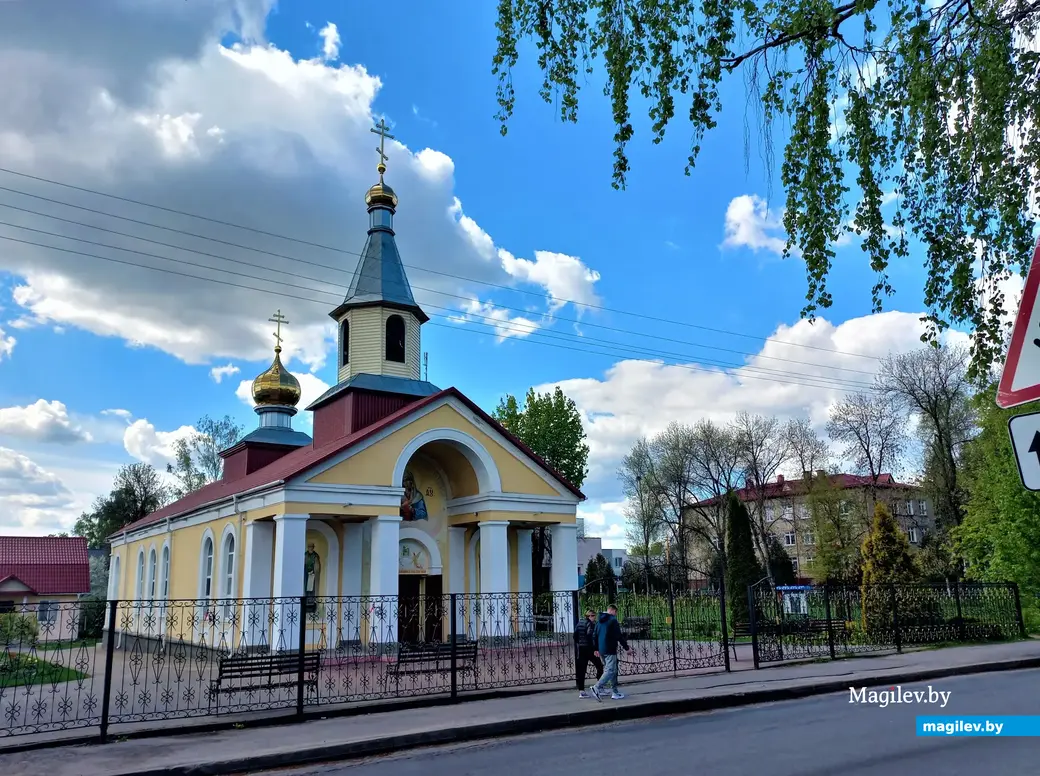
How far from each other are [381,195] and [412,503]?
33.4 feet

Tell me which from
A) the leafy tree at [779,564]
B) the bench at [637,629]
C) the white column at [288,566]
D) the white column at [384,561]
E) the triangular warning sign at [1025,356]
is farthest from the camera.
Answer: the leafy tree at [779,564]

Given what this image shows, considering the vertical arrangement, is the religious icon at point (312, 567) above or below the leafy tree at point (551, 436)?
below

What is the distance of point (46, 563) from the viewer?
132 ft

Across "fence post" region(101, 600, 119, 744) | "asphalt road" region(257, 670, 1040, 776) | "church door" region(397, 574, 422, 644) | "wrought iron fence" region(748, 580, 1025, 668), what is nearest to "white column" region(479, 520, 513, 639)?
"church door" region(397, 574, 422, 644)

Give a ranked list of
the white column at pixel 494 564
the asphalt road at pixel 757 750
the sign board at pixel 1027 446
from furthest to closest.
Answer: the white column at pixel 494 564
the asphalt road at pixel 757 750
the sign board at pixel 1027 446

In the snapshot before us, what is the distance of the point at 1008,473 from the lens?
2355cm

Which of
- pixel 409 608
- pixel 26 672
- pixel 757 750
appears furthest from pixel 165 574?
pixel 757 750

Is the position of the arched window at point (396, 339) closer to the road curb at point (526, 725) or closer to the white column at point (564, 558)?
the white column at point (564, 558)

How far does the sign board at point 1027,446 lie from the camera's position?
10.3 feet

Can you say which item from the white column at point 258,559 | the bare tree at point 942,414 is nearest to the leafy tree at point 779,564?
the bare tree at point 942,414

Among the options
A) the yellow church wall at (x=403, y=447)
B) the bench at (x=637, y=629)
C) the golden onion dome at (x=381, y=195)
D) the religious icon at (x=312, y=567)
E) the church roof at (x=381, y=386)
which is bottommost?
the bench at (x=637, y=629)

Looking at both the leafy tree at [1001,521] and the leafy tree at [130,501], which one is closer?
the leafy tree at [1001,521]

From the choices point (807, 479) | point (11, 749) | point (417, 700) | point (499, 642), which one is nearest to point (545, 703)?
point (417, 700)

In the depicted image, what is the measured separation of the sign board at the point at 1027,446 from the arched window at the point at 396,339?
69.1 feet
